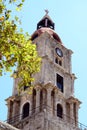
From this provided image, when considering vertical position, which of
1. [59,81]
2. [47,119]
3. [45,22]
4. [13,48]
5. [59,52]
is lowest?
[13,48]

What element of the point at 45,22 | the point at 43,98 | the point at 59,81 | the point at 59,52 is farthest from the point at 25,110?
the point at 45,22

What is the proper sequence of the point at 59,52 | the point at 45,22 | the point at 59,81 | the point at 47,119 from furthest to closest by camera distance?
the point at 45,22 → the point at 59,52 → the point at 59,81 → the point at 47,119

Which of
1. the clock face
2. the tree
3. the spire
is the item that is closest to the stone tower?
the clock face

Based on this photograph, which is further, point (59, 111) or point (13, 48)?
point (59, 111)

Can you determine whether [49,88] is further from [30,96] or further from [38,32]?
[38,32]

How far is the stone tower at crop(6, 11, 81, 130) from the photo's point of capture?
126 ft

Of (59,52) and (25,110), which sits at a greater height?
(59,52)

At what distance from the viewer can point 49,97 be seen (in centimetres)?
4028

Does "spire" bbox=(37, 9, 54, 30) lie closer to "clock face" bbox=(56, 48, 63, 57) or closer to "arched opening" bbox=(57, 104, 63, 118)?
"clock face" bbox=(56, 48, 63, 57)

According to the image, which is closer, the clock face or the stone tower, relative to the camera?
the stone tower

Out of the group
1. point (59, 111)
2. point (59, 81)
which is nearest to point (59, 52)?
point (59, 81)

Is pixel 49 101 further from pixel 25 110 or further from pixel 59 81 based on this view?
pixel 59 81

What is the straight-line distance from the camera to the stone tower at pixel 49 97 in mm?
38312

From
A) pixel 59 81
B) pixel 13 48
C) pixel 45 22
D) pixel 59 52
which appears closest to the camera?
pixel 13 48
